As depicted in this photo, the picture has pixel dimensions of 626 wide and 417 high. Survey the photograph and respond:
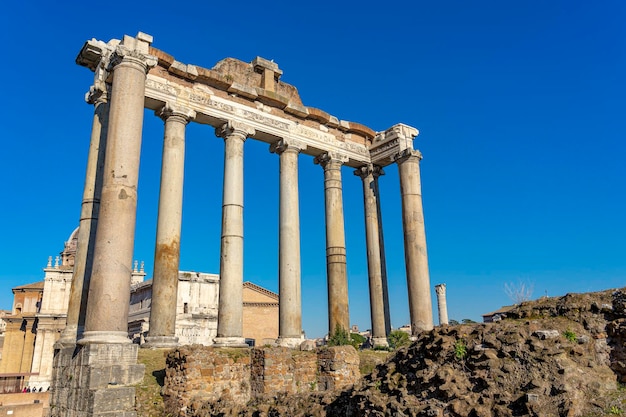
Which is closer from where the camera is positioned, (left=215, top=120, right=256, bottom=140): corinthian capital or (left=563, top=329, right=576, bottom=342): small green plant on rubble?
(left=563, top=329, right=576, bottom=342): small green plant on rubble

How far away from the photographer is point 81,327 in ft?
43.2

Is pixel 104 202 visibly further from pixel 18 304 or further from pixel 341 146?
pixel 18 304

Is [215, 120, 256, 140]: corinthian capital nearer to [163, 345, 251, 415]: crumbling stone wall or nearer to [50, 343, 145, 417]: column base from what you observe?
[163, 345, 251, 415]: crumbling stone wall

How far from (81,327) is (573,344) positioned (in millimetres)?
12023

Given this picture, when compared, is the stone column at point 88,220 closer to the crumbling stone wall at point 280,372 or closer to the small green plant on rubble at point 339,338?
the crumbling stone wall at point 280,372

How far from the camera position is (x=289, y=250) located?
17.8 metres

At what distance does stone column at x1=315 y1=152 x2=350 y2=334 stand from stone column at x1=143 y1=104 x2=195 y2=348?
6.51 metres

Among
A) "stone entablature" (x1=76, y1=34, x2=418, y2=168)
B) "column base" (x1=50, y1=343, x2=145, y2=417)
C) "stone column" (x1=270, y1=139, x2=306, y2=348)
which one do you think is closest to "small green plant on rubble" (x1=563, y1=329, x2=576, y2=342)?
"column base" (x1=50, y1=343, x2=145, y2=417)

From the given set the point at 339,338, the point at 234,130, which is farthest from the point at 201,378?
the point at 234,130

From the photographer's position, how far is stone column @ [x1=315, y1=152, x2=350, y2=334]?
18.9m

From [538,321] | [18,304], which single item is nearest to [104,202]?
[538,321]

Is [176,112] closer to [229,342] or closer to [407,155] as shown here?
[229,342]

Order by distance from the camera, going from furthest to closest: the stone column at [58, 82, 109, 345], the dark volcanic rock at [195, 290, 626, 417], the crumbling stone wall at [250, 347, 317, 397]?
1. the stone column at [58, 82, 109, 345]
2. the crumbling stone wall at [250, 347, 317, 397]
3. the dark volcanic rock at [195, 290, 626, 417]

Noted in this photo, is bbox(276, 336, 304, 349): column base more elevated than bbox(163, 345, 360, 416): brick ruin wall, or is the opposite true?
bbox(276, 336, 304, 349): column base
